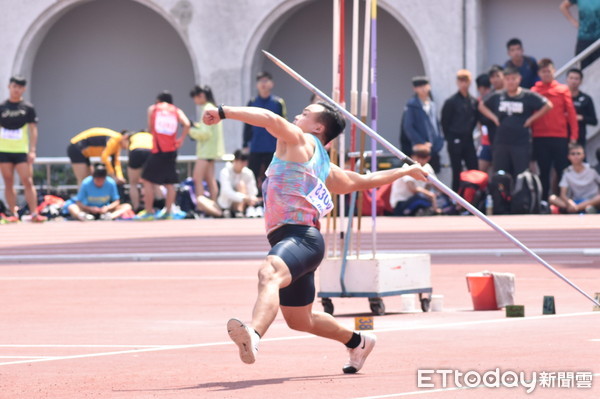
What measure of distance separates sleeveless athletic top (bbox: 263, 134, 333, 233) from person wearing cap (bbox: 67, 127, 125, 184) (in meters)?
16.8

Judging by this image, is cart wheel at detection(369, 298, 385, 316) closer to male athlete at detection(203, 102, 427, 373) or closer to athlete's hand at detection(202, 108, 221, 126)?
male athlete at detection(203, 102, 427, 373)

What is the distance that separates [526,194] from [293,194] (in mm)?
13001

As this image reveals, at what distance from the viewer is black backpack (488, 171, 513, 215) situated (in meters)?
19.4

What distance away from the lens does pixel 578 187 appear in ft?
65.4

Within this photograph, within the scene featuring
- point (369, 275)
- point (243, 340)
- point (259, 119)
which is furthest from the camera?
point (369, 275)

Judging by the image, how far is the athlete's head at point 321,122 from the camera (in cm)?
729

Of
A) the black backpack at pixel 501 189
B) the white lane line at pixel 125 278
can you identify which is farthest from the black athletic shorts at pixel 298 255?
the black backpack at pixel 501 189

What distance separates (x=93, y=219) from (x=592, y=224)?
27.7ft

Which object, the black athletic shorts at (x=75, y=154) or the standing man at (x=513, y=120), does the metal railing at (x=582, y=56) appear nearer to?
the standing man at (x=513, y=120)

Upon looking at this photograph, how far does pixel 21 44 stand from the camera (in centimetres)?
2897

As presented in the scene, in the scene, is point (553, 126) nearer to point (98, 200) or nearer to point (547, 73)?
point (547, 73)

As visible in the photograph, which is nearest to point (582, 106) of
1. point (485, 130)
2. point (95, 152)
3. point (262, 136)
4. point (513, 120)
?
point (485, 130)

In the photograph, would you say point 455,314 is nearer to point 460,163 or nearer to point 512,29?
point 460,163

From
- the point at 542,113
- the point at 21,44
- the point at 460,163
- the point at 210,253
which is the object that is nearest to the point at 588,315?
the point at 210,253
